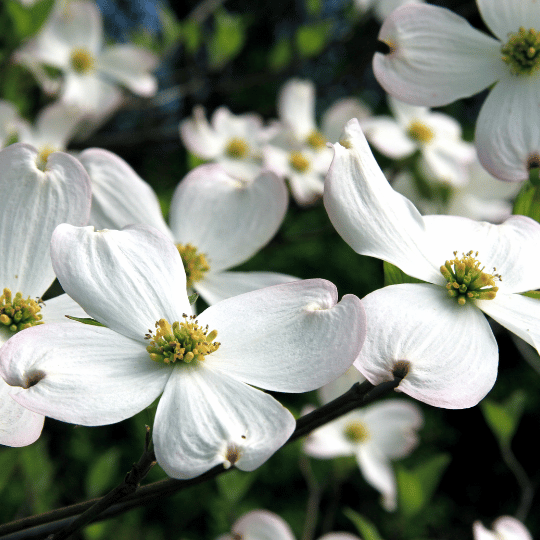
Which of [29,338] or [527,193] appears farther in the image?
[527,193]

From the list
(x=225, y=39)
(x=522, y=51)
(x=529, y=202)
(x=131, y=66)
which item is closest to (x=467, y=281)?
(x=529, y=202)

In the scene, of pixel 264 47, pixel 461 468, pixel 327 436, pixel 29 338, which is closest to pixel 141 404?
pixel 29 338

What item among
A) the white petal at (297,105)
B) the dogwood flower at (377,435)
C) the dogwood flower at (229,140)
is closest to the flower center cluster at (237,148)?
the dogwood flower at (229,140)

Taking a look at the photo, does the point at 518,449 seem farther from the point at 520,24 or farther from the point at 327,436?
the point at 520,24

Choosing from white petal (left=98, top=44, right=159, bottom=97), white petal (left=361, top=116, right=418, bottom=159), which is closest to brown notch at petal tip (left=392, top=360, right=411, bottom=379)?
white petal (left=361, top=116, right=418, bottom=159)

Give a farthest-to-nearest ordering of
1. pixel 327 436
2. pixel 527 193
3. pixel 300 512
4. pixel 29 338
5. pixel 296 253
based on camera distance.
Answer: pixel 296 253
pixel 300 512
pixel 327 436
pixel 527 193
pixel 29 338

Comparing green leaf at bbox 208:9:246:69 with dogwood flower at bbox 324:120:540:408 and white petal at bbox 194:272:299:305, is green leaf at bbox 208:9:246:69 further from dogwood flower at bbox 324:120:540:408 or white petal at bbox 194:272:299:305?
dogwood flower at bbox 324:120:540:408

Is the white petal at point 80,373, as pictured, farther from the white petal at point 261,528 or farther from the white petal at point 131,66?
the white petal at point 131,66
